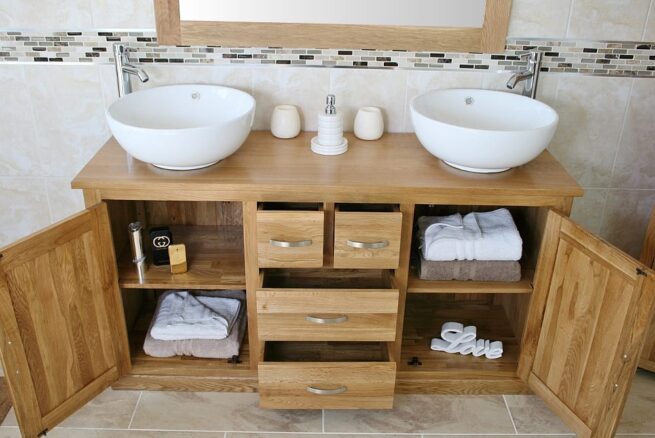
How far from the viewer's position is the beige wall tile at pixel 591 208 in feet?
7.57

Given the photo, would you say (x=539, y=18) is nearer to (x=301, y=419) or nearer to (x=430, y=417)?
(x=430, y=417)

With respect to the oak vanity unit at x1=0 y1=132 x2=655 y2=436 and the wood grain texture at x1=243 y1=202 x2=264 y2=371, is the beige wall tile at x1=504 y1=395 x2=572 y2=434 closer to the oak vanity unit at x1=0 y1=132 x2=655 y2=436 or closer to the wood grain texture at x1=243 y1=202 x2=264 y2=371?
the oak vanity unit at x1=0 y1=132 x2=655 y2=436

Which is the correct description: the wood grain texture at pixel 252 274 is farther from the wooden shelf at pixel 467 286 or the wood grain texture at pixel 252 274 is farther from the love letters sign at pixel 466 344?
the love letters sign at pixel 466 344

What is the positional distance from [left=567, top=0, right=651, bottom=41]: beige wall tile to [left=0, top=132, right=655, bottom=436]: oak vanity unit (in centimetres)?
43

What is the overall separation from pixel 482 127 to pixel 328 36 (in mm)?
577

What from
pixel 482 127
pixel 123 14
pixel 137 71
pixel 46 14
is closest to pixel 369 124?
pixel 482 127

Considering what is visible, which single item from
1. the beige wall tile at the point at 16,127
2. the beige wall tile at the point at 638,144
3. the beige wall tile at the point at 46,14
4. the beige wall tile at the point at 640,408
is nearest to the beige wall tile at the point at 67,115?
the beige wall tile at the point at 16,127

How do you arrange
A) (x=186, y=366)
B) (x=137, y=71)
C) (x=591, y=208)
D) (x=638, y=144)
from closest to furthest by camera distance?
(x=137, y=71), (x=186, y=366), (x=638, y=144), (x=591, y=208)

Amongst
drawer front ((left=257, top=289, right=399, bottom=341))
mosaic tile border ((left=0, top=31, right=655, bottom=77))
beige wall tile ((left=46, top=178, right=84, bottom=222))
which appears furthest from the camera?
beige wall tile ((left=46, top=178, right=84, bottom=222))

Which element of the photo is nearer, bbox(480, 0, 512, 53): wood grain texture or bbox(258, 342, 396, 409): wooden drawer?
bbox(258, 342, 396, 409): wooden drawer

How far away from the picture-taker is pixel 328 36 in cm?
203

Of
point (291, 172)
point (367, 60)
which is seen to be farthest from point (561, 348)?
point (367, 60)

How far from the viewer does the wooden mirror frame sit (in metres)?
2.01

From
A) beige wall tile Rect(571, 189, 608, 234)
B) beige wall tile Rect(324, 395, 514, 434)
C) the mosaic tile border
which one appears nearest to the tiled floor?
beige wall tile Rect(324, 395, 514, 434)
